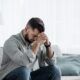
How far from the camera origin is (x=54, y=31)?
411cm

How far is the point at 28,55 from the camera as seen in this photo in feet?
6.69

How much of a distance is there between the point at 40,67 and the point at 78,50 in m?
1.90

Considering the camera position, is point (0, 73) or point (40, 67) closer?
point (0, 73)

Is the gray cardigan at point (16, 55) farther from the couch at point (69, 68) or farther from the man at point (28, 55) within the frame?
the couch at point (69, 68)

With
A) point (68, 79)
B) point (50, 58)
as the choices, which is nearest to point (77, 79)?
point (68, 79)

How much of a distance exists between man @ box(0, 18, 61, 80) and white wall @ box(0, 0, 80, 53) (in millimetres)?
1749

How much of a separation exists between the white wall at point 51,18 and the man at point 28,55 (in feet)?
5.74

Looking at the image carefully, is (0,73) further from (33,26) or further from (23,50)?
(33,26)

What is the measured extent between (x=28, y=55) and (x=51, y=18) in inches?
83.6

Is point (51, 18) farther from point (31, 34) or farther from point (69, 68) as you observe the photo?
point (31, 34)

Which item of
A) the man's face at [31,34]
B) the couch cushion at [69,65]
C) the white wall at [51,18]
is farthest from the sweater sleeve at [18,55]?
the white wall at [51,18]

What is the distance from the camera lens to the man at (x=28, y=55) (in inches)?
80.4

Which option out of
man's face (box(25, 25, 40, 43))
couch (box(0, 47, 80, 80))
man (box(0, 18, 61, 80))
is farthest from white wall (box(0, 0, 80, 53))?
man's face (box(25, 25, 40, 43))

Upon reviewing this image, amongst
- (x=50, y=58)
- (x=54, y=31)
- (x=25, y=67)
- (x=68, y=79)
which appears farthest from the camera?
(x=54, y=31)
